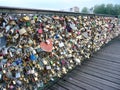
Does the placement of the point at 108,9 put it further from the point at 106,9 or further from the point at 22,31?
the point at 22,31

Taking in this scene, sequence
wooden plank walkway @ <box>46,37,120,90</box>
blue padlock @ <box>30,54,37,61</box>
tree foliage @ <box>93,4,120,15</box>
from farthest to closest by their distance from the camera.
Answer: tree foliage @ <box>93,4,120,15</box>
wooden plank walkway @ <box>46,37,120,90</box>
blue padlock @ <box>30,54,37,61</box>

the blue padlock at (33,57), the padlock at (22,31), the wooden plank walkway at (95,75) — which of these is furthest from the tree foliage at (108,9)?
the padlock at (22,31)

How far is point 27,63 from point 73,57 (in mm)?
1294

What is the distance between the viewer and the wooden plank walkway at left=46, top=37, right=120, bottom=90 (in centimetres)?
274

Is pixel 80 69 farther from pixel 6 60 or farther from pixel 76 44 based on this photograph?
pixel 6 60

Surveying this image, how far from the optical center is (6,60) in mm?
1868

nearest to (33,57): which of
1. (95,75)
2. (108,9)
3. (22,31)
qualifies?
(22,31)

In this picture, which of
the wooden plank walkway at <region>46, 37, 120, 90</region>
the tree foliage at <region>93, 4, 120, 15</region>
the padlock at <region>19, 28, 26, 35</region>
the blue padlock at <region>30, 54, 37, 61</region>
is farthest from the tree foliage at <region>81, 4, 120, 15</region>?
the padlock at <region>19, 28, 26, 35</region>

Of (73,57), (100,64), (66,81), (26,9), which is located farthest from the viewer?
(100,64)

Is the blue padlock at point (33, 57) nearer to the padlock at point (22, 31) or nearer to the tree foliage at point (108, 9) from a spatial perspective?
the padlock at point (22, 31)

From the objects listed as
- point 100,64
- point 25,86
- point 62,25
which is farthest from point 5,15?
point 100,64

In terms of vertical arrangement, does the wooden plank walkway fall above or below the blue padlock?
below

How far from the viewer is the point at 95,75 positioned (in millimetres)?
3119

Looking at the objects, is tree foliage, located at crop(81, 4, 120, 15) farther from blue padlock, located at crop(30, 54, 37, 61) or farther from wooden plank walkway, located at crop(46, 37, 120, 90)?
blue padlock, located at crop(30, 54, 37, 61)
